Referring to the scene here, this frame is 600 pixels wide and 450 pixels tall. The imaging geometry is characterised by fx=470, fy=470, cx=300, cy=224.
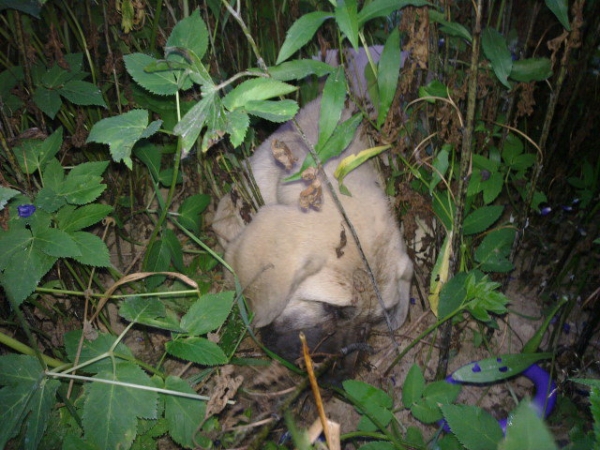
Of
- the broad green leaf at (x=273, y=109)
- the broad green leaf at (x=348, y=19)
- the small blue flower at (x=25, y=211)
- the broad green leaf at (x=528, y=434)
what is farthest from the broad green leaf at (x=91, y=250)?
the broad green leaf at (x=528, y=434)

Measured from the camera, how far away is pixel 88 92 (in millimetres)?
1952

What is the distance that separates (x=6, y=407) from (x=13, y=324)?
0.53 metres

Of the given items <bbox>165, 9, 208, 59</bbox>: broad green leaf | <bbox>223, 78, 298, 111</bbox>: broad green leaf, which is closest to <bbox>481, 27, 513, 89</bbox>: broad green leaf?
<bbox>223, 78, 298, 111</bbox>: broad green leaf

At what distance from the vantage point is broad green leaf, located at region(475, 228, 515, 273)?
1.94m

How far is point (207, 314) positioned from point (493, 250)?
3.89ft

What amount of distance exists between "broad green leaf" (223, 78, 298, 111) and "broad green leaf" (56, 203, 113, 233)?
68 centimetres

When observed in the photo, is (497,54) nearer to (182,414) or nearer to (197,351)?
(197,351)

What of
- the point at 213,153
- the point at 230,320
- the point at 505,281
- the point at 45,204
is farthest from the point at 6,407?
the point at 505,281

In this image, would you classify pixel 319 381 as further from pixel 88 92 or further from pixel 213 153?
pixel 88 92

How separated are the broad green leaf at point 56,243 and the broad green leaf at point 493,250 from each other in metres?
1.55

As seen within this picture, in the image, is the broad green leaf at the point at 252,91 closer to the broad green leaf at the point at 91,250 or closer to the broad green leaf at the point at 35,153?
the broad green leaf at the point at 91,250

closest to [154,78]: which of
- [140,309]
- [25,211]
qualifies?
[25,211]

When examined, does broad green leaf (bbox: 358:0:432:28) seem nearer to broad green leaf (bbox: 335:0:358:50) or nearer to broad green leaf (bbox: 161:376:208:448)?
broad green leaf (bbox: 335:0:358:50)

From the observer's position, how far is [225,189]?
2617 mm
